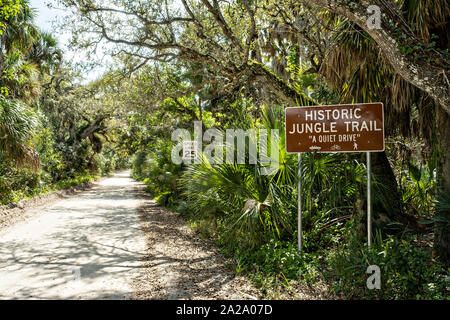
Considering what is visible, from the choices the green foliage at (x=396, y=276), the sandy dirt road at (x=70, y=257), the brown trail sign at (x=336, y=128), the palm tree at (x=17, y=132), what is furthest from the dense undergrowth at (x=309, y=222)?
the palm tree at (x=17, y=132)

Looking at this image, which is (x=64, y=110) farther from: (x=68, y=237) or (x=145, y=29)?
(x=68, y=237)

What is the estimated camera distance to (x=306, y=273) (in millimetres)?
4785

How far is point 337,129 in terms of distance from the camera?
16.3ft

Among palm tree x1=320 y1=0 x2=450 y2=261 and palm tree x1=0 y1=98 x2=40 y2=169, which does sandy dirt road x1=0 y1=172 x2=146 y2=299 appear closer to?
palm tree x1=0 y1=98 x2=40 y2=169

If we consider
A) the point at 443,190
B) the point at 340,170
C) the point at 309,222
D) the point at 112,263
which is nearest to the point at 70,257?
the point at 112,263

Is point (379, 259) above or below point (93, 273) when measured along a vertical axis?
above

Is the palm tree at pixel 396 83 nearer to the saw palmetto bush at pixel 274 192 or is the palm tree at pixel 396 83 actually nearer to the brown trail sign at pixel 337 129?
the brown trail sign at pixel 337 129

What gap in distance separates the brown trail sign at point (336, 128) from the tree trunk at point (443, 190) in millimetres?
967

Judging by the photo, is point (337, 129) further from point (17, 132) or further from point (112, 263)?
point (17, 132)

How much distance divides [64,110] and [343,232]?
21.9 meters

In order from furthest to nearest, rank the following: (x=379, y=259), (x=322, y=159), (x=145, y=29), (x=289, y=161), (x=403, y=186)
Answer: (x=145, y=29)
(x=403, y=186)
(x=289, y=161)
(x=322, y=159)
(x=379, y=259)

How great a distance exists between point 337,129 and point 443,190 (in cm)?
178

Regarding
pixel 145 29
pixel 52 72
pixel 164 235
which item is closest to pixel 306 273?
pixel 164 235

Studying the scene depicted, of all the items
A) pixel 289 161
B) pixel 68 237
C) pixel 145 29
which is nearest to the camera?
pixel 289 161
